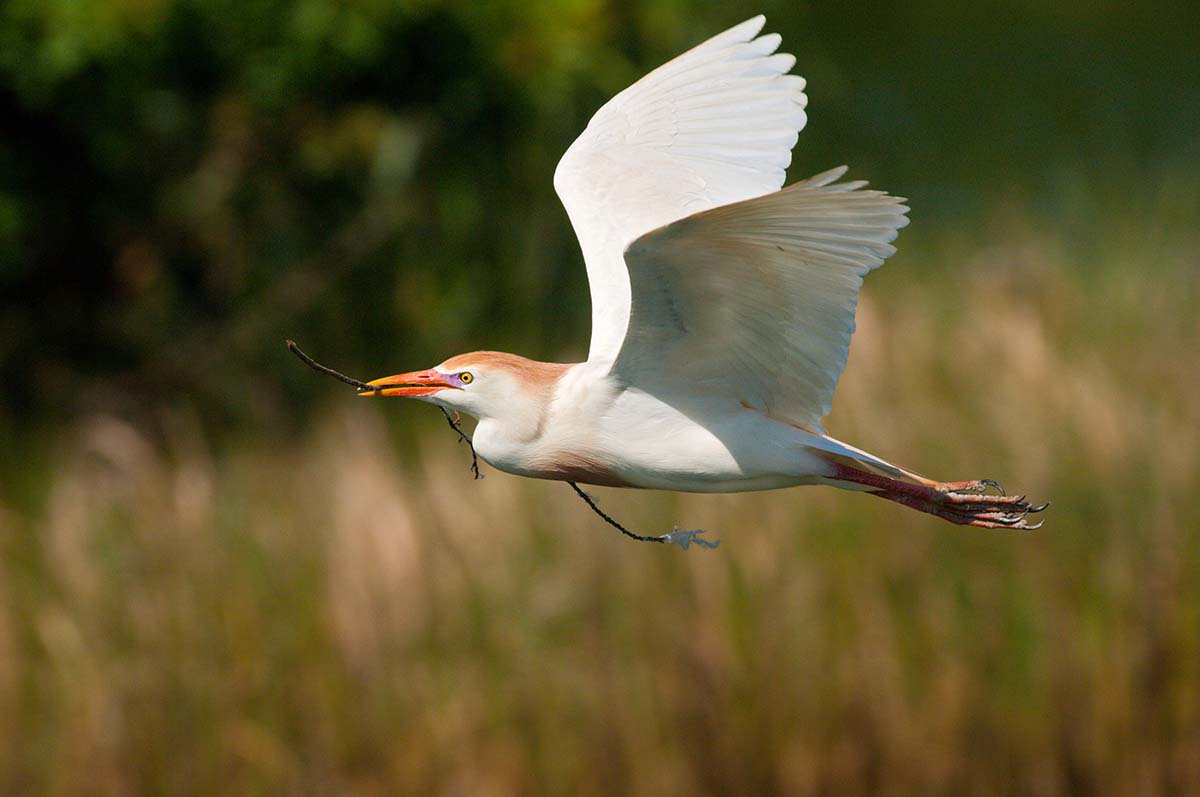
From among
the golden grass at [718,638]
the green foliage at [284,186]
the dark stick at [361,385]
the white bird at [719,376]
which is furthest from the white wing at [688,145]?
the green foliage at [284,186]

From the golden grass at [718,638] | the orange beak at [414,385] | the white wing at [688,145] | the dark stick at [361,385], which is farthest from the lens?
the golden grass at [718,638]

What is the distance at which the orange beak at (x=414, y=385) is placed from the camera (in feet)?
5.20

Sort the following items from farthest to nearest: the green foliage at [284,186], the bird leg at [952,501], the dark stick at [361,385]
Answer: the green foliage at [284,186] → the bird leg at [952,501] → the dark stick at [361,385]

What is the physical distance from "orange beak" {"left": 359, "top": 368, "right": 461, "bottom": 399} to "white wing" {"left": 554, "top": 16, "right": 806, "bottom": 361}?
542 millimetres

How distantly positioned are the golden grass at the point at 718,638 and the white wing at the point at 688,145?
3.01m

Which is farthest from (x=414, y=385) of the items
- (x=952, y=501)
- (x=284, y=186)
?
(x=284, y=186)

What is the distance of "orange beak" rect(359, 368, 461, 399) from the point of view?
5.20ft

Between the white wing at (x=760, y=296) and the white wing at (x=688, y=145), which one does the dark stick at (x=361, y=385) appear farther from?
the white wing at (x=688, y=145)

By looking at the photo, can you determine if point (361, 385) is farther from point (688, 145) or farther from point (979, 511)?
point (688, 145)

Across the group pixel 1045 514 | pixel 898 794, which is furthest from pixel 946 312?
pixel 898 794

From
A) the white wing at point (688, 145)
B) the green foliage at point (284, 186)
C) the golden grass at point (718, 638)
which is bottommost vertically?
the golden grass at point (718, 638)

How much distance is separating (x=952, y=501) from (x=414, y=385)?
2.14ft

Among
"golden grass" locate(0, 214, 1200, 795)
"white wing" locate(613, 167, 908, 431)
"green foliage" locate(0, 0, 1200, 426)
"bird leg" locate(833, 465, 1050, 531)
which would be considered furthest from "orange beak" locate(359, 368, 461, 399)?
"green foliage" locate(0, 0, 1200, 426)

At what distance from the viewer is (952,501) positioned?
72.5 inches
